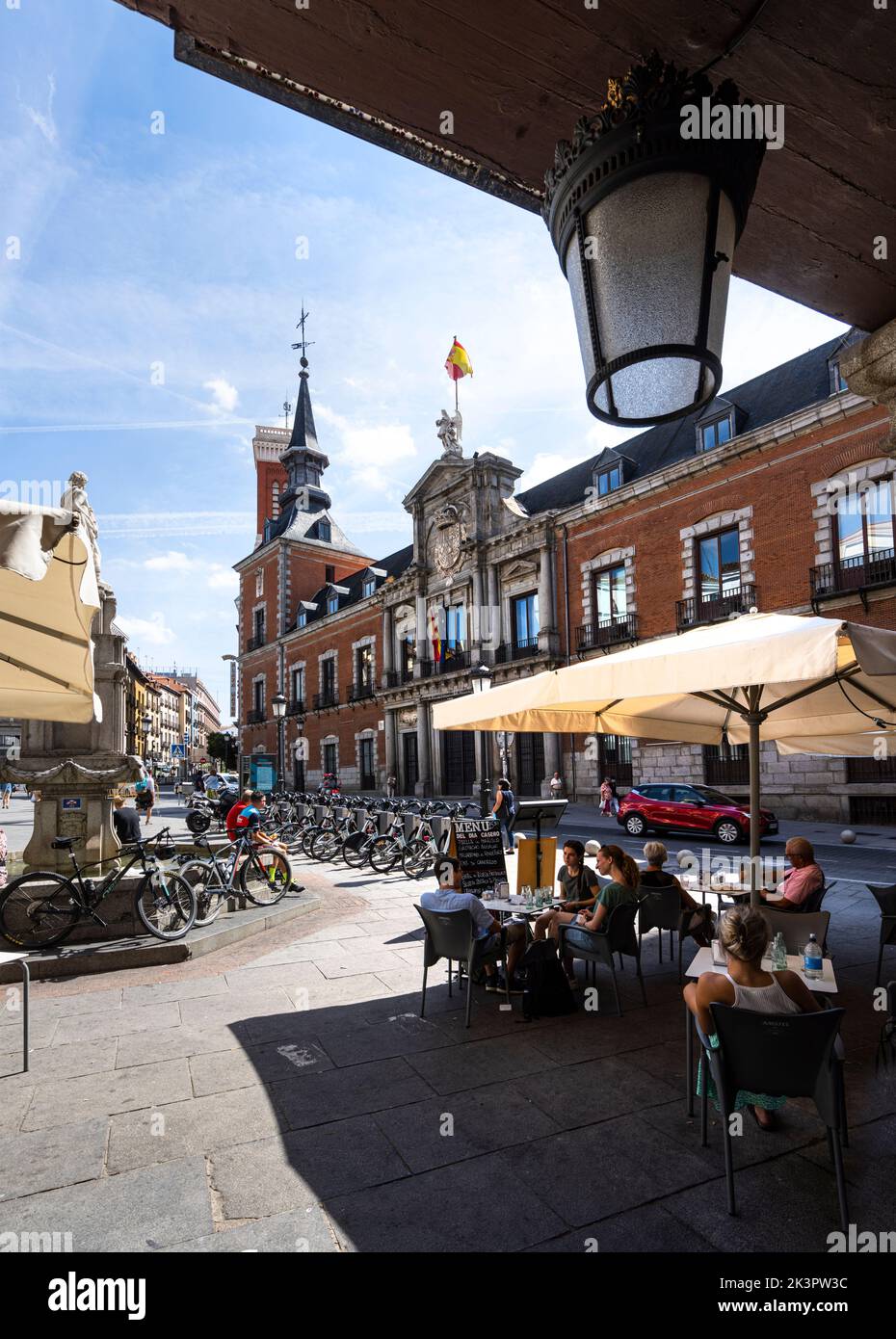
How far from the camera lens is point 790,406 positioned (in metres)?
21.4

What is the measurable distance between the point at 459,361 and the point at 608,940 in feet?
94.6

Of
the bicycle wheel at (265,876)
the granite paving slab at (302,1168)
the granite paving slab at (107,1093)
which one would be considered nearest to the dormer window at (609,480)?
the bicycle wheel at (265,876)

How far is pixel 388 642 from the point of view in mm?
36719

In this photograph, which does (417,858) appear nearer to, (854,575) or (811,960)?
(811,960)

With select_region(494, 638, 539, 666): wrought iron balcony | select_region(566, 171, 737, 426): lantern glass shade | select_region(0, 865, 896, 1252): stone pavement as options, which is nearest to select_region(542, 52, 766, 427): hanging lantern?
select_region(566, 171, 737, 426): lantern glass shade

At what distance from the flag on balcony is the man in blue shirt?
88.5 feet

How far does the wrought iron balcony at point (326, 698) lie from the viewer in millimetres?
41672

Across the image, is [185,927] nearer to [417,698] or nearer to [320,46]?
[320,46]

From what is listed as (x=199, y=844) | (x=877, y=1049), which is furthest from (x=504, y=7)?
(x=199, y=844)

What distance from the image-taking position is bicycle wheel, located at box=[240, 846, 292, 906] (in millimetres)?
9109

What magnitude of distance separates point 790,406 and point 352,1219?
23490 millimetres

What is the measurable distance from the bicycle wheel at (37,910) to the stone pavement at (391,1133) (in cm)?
96

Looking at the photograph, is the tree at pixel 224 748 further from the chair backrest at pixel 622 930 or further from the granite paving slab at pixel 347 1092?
the granite paving slab at pixel 347 1092

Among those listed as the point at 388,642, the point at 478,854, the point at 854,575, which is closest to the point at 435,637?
the point at 388,642
